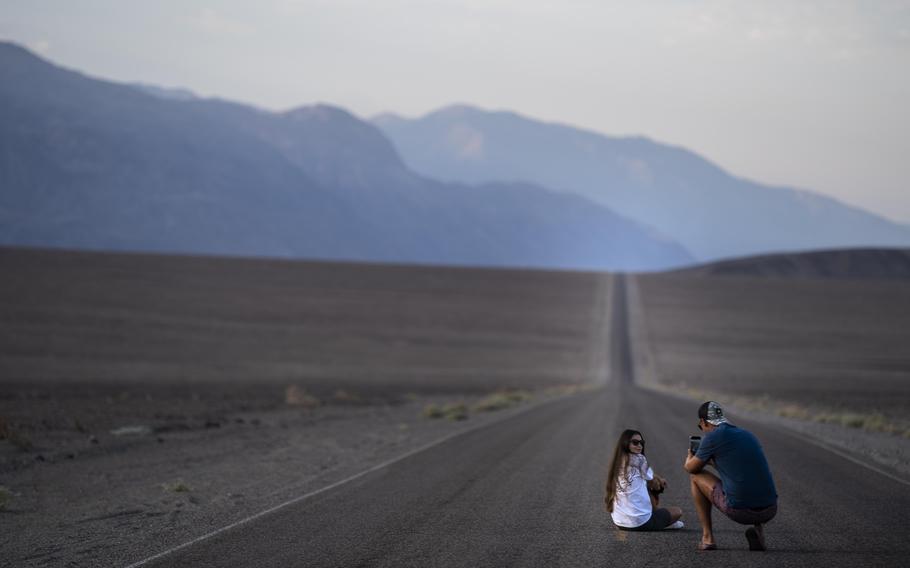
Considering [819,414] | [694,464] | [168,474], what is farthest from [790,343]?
[694,464]

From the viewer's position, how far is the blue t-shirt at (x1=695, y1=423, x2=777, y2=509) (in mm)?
8695

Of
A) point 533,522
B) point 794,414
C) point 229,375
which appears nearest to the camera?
point 533,522

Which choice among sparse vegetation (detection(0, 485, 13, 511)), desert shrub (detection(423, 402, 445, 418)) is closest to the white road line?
sparse vegetation (detection(0, 485, 13, 511))

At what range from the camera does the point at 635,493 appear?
9.60m

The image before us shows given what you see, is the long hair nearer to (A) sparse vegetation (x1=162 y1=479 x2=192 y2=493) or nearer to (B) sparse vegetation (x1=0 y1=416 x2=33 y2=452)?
(A) sparse vegetation (x1=162 y1=479 x2=192 y2=493)

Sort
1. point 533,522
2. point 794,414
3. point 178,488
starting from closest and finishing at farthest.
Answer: point 533,522 → point 178,488 → point 794,414

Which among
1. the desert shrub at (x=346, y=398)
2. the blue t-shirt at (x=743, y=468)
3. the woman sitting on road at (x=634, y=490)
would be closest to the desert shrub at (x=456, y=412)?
the desert shrub at (x=346, y=398)

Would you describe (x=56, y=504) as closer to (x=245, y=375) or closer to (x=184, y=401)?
Result: (x=184, y=401)

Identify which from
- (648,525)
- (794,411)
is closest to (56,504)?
(648,525)

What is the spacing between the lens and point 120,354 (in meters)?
47.2

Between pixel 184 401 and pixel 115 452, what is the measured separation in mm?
12602

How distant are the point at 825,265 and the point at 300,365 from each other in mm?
107192

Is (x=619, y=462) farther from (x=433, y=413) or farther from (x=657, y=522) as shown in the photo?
(x=433, y=413)

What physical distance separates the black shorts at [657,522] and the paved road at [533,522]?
117mm
